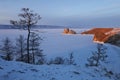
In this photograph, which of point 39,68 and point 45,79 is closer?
point 45,79

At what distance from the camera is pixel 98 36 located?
298 feet

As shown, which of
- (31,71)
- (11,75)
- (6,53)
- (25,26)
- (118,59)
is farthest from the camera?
(118,59)

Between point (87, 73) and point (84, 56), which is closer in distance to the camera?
point (87, 73)

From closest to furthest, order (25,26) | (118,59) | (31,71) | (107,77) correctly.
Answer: (31,71) → (107,77) → (25,26) → (118,59)

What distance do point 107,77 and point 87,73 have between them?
62.2 inches

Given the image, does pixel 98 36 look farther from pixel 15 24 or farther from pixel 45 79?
pixel 45 79

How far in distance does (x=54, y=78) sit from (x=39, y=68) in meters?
1.99

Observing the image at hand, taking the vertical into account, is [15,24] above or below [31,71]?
above

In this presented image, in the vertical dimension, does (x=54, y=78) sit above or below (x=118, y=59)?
above

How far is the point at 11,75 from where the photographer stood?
13195mm

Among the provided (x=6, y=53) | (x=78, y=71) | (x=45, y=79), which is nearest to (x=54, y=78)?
(x=45, y=79)

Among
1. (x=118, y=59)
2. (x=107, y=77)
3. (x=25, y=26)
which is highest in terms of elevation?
(x=25, y=26)

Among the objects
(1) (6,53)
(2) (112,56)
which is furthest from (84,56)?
(1) (6,53)

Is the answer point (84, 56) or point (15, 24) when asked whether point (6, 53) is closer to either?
point (15, 24)
